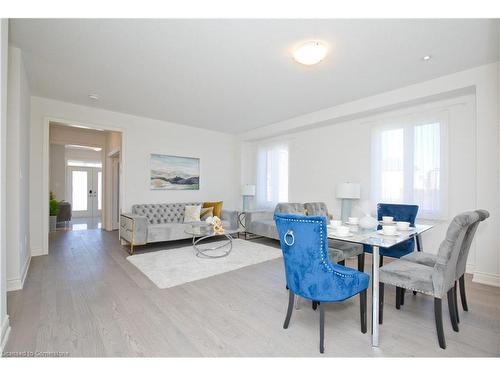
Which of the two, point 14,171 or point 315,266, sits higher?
point 14,171

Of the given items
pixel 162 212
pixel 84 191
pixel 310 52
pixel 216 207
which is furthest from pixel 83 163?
pixel 310 52

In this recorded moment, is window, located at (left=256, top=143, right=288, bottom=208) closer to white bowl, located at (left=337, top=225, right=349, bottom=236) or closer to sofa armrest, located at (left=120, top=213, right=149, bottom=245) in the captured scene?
sofa armrest, located at (left=120, top=213, right=149, bottom=245)

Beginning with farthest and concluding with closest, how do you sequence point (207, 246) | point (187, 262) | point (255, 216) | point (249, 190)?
point (249, 190), point (255, 216), point (207, 246), point (187, 262)

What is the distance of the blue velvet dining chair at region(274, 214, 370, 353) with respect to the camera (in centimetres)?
164

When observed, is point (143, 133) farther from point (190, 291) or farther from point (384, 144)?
point (384, 144)

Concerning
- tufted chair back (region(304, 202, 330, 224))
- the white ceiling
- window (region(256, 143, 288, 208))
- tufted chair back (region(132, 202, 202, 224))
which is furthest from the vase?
tufted chair back (region(132, 202, 202, 224))

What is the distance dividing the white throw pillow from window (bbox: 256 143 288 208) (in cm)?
185

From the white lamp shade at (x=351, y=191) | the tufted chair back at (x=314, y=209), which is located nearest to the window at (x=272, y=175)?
the tufted chair back at (x=314, y=209)

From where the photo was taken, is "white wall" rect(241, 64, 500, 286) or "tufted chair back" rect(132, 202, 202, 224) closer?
"white wall" rect(241, 64, 500, 286)

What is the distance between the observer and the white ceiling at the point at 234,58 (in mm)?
2268

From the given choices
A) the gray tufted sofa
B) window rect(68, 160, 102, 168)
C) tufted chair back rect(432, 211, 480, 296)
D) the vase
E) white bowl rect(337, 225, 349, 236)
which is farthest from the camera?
window rect(68, 160, 102, 168)

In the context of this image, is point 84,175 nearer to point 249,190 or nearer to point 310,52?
point 249,190

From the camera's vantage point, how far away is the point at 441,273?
5.55 ft

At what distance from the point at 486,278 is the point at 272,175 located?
4.21 m
